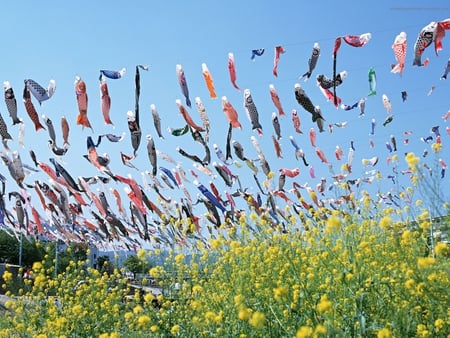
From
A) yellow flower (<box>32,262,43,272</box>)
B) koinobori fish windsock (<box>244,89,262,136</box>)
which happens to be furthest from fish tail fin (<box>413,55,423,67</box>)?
yellow flower (<box>32,262,43,272</box>)

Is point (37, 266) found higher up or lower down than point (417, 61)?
lower down

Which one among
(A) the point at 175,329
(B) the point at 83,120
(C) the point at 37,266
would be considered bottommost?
(A) the point at 175,329

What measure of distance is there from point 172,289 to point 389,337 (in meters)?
2.93

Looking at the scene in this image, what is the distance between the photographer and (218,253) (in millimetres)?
5406

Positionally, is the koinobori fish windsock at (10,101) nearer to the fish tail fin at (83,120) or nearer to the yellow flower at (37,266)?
the fish tail fin at (83,120)

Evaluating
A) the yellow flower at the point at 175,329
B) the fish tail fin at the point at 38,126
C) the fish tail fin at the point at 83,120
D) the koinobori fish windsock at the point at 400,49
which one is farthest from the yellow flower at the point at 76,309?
the koinobori fish windsock at the point at 400,49

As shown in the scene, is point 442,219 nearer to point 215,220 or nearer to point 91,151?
point 91,151

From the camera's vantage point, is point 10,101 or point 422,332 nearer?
point 422,332

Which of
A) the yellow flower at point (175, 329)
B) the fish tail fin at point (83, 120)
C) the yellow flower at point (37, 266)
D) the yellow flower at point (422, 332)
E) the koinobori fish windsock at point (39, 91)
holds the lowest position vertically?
the yellow flower at point (175, 329)

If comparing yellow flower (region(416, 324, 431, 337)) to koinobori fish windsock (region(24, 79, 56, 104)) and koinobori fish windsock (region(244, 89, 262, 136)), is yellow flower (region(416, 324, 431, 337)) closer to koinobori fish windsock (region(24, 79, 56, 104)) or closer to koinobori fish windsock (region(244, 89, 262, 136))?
koinobori fish windsock (region(244, 89, 262, 136))

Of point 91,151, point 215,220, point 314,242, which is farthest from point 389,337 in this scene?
point 215,220

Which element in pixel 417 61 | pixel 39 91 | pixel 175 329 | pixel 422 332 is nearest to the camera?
pixel 422 332

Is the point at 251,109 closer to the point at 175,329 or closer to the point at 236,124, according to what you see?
the point at 236,124

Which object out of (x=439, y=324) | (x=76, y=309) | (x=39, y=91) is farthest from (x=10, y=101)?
(x=439, y=324)
